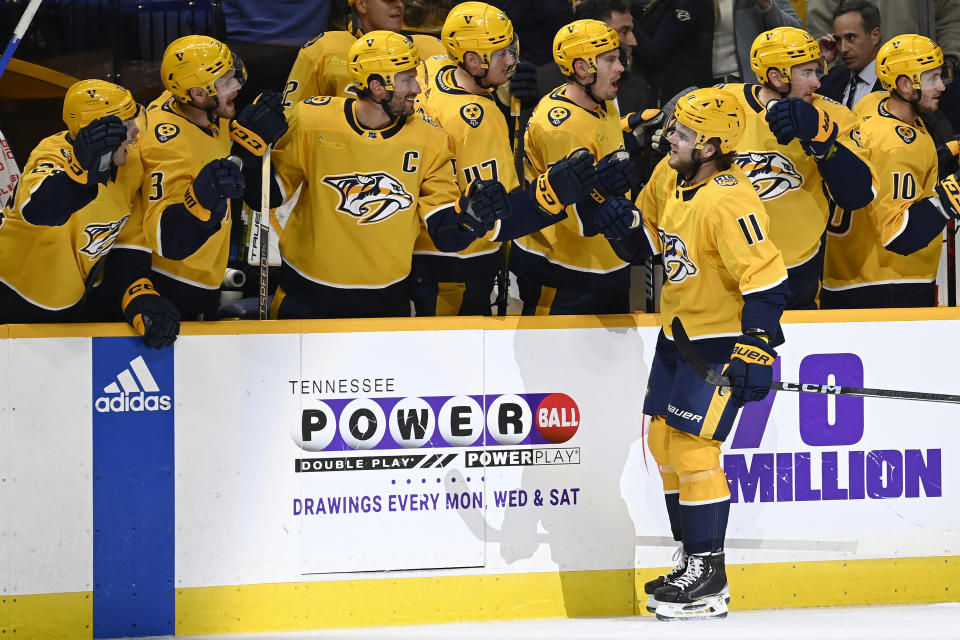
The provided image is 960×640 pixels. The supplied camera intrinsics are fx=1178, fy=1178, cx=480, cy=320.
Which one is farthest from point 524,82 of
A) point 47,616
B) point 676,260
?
point 47,616

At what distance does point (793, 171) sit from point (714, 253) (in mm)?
960

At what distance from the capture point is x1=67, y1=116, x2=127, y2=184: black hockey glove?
13.2 ft

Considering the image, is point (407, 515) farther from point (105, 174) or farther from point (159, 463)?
point (105, 174)

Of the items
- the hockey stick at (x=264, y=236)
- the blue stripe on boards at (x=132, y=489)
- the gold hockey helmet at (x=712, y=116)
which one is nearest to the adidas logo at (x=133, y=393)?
the blue stripe on boards at (x=132, y=489)

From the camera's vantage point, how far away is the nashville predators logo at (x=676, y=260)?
423 cm

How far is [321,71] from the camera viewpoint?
532 cm

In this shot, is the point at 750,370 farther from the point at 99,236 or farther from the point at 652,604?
the point at 99,236

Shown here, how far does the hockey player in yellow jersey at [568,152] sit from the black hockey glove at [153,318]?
1564 mm

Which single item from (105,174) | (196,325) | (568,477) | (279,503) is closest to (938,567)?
(568,477)

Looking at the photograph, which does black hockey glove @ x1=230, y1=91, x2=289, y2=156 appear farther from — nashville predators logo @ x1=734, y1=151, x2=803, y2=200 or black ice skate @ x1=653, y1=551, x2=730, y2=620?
black ice skate @ x1=653, y1=551, x2=730, y2=620

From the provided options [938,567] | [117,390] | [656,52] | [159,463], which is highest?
[656,52]

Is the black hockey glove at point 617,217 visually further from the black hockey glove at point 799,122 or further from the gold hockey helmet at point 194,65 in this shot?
the gold hockey helmet at point 194,65

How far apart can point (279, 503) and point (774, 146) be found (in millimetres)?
2494

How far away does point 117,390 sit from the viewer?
165 inches
